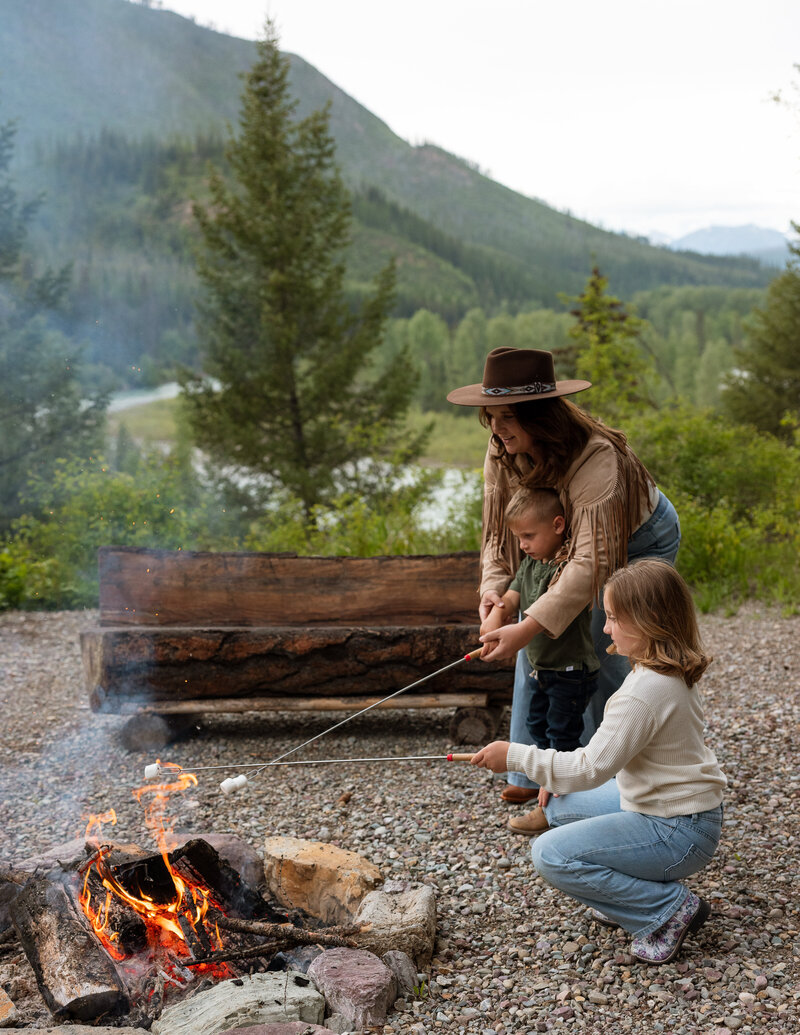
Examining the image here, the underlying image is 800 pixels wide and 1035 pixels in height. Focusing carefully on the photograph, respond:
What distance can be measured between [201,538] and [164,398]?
10.6 m

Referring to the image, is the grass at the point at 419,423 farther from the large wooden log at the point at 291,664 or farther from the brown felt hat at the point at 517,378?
the brown felt hat at the point at 517,378

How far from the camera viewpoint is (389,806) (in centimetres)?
338

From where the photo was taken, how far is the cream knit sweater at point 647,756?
81.9 inches

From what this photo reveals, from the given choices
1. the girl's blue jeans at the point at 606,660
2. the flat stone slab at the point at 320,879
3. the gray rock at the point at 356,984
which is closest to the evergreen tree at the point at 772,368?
the girl's blue jeans at the point at 606,660

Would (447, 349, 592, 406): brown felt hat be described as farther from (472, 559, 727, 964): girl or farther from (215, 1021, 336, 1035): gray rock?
(215, 1021, 336, 1035): gray rock

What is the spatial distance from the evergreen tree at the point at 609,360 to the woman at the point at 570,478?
6.80 metres

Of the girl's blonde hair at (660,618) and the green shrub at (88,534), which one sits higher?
the girl's blonde hair at (660,618)

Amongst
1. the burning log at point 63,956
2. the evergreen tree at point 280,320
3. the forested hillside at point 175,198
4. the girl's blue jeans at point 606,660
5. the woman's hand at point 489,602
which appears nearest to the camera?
the burning log at point 63,956

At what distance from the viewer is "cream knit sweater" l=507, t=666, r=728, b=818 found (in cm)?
208

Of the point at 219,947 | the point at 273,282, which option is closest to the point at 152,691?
the point at 219,947

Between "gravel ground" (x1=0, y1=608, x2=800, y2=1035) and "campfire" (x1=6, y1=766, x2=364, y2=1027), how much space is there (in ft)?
0.49

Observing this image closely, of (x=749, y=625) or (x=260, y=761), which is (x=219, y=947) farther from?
(x=749, y=625)

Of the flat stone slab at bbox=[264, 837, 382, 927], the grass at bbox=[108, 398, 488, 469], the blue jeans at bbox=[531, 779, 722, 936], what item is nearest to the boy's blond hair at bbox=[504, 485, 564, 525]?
the blue jeans at bbox=[531, 779, 722, 936]

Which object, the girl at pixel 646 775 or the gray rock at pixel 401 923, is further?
the gray rock at pixel 401 923
